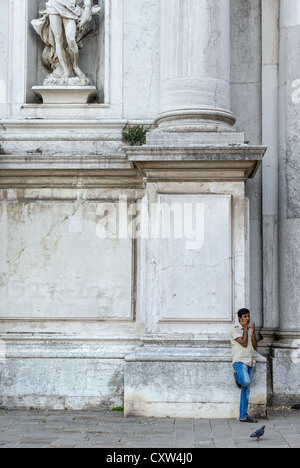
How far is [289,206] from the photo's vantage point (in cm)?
1337

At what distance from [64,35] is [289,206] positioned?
4.59 m

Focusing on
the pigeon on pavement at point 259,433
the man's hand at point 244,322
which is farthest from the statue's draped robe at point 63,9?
the pigeon on pavement at point 259,433

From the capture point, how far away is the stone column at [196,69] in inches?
509

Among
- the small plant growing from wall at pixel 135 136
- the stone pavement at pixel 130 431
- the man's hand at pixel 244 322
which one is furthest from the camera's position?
the small plant growing from wall at pixel 135 136

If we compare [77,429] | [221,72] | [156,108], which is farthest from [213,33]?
[77,429]

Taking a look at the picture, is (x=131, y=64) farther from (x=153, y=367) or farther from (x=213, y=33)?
(x=153, y=367)

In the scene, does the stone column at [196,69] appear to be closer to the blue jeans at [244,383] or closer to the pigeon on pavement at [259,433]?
the blue jeans at [244,383]

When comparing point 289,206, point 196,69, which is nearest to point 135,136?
point 196,69

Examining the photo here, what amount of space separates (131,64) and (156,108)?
2.76ft

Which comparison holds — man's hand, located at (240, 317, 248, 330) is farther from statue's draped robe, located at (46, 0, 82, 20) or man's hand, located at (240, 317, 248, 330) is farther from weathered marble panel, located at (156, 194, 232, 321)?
statue's draped robe, located at (46, 0, 82, 20)

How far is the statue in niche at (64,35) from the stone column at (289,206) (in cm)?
315

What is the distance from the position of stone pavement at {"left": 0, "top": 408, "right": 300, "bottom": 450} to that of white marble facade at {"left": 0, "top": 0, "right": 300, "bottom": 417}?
16.1 inches

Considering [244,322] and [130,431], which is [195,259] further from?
[130,431]

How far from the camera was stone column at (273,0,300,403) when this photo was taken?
13.0 metres
